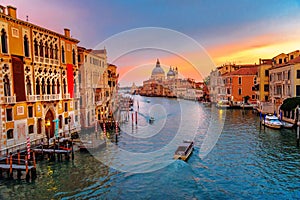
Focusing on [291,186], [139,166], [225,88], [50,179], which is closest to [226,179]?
[291,186]

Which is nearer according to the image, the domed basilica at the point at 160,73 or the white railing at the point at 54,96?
the white railing at the point at 54,96

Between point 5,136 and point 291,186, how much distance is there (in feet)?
48.3

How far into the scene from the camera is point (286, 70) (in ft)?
90.9

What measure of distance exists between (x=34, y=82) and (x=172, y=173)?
1065 centimetres

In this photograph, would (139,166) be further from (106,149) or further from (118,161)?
(106,149)

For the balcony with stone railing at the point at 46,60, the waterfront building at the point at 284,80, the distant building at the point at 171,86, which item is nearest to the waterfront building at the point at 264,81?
the waterfront building at the point at 284,80

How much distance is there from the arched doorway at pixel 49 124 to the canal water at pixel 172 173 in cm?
338

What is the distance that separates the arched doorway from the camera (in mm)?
17844

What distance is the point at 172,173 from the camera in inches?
507

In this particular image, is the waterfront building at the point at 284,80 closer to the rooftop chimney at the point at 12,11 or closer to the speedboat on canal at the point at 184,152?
the speedboat on canal at the point at 184,152

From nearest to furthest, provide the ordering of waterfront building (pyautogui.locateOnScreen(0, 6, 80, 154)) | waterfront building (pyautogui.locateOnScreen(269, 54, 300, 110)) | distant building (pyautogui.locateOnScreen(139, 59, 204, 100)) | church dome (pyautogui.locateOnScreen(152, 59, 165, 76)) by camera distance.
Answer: waterfront building (pyautogui.locateOnScreen(0, 6, 80, 154)), waterfront building (pyautogui.locateOnScreen(269, 54, 300, 110)), distant building (pyautogui.locateOnScreen(139, 59, 204, 100)), church dome (pyautogui.locateOnScreen(152, 59, 165, 76))

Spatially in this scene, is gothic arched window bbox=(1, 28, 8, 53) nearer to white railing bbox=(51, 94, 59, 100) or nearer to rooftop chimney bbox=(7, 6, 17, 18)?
rooftop chimney bbox=(7, 6, 17, 18)

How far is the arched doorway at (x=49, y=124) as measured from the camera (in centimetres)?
1784

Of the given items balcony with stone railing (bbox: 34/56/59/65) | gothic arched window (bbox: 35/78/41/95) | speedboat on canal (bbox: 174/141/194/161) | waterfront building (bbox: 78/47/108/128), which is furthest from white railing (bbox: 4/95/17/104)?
speedboat on canal (bbox: 174/141/194/161)
